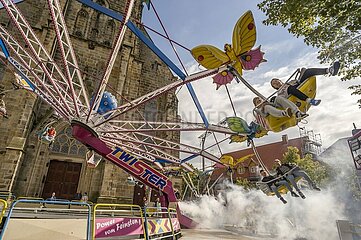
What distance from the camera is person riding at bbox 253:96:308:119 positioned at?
475 cm

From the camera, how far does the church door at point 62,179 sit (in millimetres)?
14539

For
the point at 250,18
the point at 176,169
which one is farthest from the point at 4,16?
the point at 250,18

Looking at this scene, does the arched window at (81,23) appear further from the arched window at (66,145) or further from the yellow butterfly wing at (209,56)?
the yellow butterfly wing at (209,56)

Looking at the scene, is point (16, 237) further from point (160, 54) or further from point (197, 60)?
point (160, 54)

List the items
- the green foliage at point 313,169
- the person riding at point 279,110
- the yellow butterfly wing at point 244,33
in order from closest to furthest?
the person riding at point 279,110 < the yellow butterfly wing at point 244,33 < the green foliage at point 313,169

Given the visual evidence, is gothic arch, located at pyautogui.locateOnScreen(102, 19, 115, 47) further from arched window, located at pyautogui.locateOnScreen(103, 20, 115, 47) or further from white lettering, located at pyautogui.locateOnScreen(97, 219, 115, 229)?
white lettering, located at pyautogui.locateOnScreen(97, 219, 115, 229)

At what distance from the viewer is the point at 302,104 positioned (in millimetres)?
5062

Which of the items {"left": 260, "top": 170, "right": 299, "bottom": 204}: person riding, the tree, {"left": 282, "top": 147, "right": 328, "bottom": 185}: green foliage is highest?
the tree

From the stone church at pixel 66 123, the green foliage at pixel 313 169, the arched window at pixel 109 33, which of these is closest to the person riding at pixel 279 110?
the stone church at pixel 66 123

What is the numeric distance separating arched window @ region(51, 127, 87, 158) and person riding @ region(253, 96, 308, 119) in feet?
48.0

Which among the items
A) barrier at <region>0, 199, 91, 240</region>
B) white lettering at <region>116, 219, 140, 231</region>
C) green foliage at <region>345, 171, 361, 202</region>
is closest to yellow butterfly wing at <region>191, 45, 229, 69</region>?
barrier at <region>0, 199, 91, 240</region>

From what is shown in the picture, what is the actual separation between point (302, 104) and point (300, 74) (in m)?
0.95

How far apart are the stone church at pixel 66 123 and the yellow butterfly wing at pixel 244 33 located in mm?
5889

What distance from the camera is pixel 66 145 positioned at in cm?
1570
